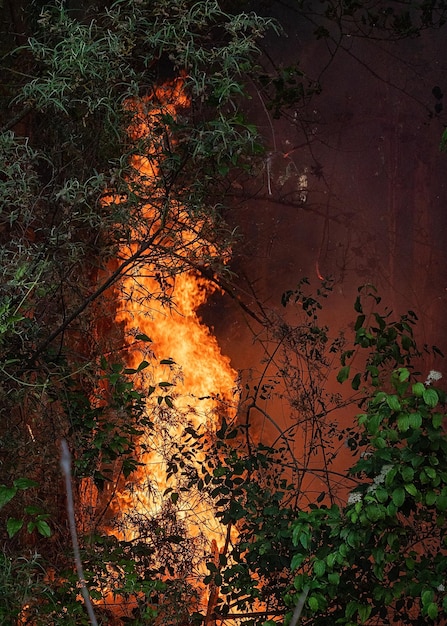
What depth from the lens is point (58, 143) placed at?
411 cm

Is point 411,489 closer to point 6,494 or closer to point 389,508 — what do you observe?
point 389,508

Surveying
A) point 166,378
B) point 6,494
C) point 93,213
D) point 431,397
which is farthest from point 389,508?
point 166,378

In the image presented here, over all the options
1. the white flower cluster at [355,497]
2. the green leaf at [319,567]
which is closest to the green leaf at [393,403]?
the white flower cluster at [355,497]

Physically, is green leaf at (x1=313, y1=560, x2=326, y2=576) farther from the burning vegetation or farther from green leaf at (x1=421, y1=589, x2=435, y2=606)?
green leaf at (x1=421, y1=589, x2=435, y2=606)

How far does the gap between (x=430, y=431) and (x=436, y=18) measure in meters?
2.91

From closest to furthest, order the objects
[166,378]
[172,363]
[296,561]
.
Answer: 1. [296,561]
2. [172,363]
3. [166,378]

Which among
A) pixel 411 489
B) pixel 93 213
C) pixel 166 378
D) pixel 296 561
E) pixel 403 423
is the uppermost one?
pixel 166 378

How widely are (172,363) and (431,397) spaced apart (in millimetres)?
1616

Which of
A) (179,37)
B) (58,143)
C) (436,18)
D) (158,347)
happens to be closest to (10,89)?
(58,143)

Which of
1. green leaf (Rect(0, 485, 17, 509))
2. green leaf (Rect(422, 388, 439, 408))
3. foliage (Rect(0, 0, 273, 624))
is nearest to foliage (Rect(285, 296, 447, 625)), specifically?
green leaf (Rect(422, 388, 439, 408))

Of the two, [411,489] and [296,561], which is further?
[296,561]

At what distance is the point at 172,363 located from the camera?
4.28 metres

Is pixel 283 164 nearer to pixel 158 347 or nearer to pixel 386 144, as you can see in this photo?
pixel 386 144

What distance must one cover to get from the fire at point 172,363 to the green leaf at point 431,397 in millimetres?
1475
